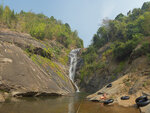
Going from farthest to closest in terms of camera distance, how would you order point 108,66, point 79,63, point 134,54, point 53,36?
point 53,36 < point 79,63 < point 108,66 < point 134,54

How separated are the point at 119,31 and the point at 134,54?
23.1 meters

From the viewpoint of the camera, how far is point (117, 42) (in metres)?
33.2

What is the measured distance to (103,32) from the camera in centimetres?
4812

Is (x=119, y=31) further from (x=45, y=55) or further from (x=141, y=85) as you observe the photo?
(x=141, y=85)

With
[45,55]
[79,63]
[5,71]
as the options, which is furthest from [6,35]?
[79,63]

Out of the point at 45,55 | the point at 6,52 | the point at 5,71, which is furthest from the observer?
the point at 45,55

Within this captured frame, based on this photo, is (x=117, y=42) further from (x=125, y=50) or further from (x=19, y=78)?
(x=19, y=78)

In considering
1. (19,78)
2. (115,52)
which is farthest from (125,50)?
(19,78)

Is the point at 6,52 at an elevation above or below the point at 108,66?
above

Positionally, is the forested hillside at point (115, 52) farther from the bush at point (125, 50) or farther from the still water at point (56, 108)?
the still water at point (56, 108)

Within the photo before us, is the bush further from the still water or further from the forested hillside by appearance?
the still water

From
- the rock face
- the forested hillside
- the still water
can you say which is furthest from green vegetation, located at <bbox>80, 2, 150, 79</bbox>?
the rock face

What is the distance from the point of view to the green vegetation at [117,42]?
912 inches

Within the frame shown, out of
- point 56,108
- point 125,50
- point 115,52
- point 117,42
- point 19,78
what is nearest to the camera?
point 56,108
